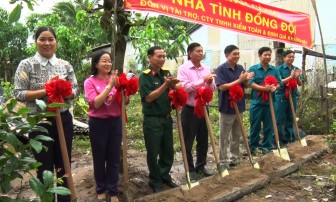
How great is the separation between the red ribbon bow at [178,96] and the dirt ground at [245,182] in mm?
901

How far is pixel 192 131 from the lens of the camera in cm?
427

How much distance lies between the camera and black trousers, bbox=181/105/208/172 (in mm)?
4242

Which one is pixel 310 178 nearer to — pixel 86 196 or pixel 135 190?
pixel 135 190

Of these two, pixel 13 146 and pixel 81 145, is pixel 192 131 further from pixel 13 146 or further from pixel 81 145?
pixel 13 146

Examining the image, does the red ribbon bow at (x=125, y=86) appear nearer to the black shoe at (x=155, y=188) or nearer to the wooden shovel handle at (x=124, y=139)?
the wooden shovel handle at (x=124, y=139)

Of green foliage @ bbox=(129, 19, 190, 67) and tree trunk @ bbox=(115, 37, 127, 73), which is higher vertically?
green foliage @ bbox=(129, 19, 190, 67)

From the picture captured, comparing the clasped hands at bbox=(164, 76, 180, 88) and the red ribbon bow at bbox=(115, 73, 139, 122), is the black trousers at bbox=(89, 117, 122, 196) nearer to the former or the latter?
the red ribbon bow at bbox=(115, 73, 139, 122)

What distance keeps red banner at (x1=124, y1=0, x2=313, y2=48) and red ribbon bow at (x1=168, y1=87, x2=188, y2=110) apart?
36.0 inches

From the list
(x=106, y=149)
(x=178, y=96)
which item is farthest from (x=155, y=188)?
(x=178, y=96)

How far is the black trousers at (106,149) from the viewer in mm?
3281

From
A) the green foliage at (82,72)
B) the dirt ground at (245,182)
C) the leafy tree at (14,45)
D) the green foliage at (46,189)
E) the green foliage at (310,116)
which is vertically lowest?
the dirt ground at (245,182)

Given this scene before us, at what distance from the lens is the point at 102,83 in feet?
10.9

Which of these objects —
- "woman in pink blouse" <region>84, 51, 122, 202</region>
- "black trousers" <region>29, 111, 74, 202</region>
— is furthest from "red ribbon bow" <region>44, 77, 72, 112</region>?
"woman in pink blouse" <region>84, 51, 122, 202</region>

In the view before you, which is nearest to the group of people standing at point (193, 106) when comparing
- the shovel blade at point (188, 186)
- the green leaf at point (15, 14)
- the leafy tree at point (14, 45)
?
the shovel blade at point (188, 186)
